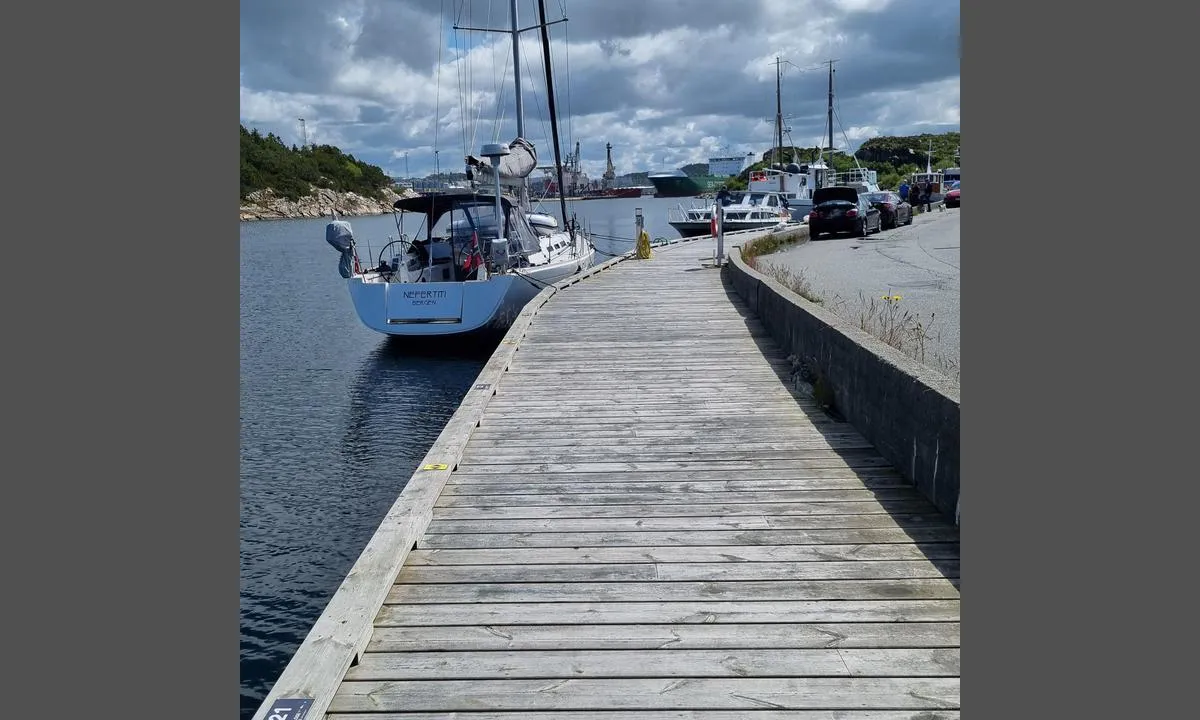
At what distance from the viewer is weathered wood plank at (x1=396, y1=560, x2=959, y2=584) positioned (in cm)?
448

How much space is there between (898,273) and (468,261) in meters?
9.53

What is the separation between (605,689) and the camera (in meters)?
3.53

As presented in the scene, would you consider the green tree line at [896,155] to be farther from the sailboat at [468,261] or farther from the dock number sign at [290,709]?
the dock number sign at [290,709]

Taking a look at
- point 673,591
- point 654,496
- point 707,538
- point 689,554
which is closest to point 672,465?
point 654,496

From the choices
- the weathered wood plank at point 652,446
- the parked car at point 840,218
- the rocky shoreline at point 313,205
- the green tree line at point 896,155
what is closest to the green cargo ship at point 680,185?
the green tree line at point 896,155

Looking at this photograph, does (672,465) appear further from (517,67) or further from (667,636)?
(517,67)

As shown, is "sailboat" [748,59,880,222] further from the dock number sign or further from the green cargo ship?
the green cargo ship

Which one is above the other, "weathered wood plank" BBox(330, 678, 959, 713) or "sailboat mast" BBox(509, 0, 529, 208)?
"sailboat mast" BBox(509, 0, 529, 208)

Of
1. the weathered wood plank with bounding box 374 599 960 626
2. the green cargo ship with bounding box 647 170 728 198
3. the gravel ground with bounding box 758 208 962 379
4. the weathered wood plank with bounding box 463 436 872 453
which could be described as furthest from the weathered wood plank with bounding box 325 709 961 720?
the green cargo ship with bounding box 647 170 728 198

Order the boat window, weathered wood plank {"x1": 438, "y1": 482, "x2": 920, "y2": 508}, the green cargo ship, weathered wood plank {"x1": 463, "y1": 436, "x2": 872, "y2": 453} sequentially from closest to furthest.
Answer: weathered wood plank {"x1": 438, "y1": 482, "x2": 920, "y2": 508} < weathered wood plank {"x1": 463, "y1": 436, "x2": 872, "y2": 453} < the boat window < the green cargo ship

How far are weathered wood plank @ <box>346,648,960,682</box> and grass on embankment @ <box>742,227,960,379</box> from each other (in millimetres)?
2903

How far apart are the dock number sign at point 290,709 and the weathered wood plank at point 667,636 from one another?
0.50 m

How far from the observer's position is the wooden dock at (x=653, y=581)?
3.51m

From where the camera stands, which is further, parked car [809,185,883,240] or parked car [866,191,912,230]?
parked car [866,191,912,230]
